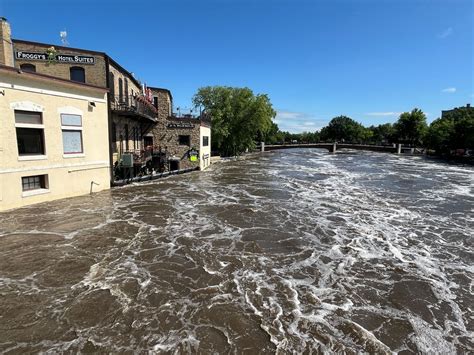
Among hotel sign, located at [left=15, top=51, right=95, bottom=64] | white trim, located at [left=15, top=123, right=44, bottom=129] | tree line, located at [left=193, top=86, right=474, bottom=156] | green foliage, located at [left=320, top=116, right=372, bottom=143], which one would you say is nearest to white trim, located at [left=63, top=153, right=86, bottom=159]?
white trim, located at [left=15, top=123, right=44, bottom=129]

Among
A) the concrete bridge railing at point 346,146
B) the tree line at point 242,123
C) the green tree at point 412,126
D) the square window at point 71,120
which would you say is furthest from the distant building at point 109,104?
the green tree at point 412,126

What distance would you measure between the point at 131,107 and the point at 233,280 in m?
18.3

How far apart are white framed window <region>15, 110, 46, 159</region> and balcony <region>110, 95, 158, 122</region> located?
280 inches

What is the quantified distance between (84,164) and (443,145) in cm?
6660

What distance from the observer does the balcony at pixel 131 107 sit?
21.2 m

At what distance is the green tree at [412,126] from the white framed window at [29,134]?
87412 millimetres

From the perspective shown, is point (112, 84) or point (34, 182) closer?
point (34, 182)

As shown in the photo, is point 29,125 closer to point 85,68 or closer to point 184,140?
point 85,68

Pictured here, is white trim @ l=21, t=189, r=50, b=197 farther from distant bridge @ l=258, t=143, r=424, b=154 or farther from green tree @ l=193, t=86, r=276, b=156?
distant bridge @ l=258, t=143, r=424, b=154

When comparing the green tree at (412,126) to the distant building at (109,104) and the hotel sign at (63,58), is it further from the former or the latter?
the hotel sign at (63,58)

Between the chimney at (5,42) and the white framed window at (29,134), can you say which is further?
the chimney at (5,42)

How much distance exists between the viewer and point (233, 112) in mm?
48625

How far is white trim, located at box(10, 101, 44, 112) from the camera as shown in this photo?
12.8m

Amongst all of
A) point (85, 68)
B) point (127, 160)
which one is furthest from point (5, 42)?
point (127, 160)
